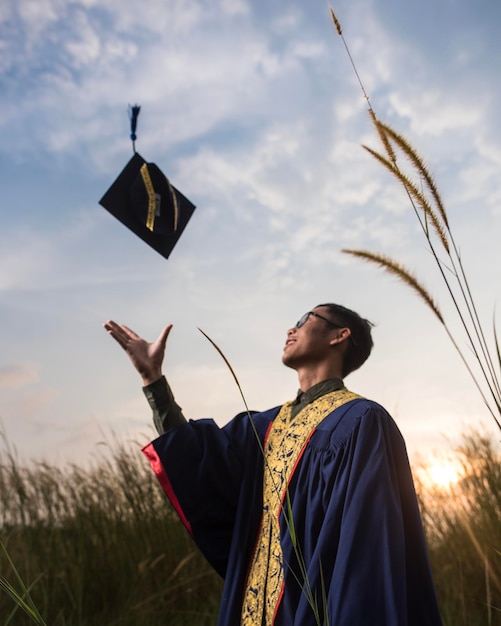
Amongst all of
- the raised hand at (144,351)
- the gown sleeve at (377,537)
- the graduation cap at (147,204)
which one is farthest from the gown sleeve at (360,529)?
the graduation cap at (147,204)

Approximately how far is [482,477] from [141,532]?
8.63 feet

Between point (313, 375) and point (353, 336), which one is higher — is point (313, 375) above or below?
below

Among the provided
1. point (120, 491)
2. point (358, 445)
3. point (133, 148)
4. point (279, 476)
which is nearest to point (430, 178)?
point (358, 445)

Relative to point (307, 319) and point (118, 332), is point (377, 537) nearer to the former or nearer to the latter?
point (307, 319)

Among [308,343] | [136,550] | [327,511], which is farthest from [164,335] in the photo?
[136,550]

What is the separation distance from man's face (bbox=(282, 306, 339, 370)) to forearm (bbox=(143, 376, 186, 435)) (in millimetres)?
498

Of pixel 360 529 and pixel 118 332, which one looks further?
pixel 118 332

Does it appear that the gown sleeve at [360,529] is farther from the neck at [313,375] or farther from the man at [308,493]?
the neck at [313,375]

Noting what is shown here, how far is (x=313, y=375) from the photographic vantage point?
2693 millimetres

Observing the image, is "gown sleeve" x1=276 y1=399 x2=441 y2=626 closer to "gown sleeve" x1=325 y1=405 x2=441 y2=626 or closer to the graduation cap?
"gown sleeve" x1=325 y1=405 x2=441 y2=626

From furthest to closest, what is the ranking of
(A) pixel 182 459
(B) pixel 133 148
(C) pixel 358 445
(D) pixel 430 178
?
1. (B) pixel 133 148
2. (A) pixel 182 459
3. (C) pixel 358 445
4. (D) pixel 430 178

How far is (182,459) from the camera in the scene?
2.59m

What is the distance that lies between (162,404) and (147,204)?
3.34 feet

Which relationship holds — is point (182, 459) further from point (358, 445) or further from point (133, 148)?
point (133, 148)
